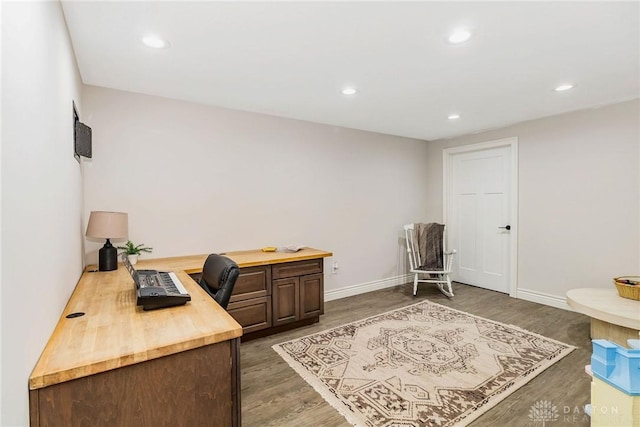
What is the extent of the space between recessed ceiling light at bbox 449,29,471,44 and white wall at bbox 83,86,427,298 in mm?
2242

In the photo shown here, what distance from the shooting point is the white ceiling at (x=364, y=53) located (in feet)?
5.72

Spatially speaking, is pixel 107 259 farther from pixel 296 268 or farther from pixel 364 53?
pixel 364 53

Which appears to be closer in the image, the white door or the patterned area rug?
the patterned area rug

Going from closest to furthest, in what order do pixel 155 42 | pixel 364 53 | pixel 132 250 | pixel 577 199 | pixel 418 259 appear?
1. pixel 155 42
2. pixel 364 53
3. pixel 132 250
4. pixel 577 199
5. pixel 418 259

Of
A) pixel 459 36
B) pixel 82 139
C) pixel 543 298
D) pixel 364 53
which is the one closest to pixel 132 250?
pixel 82 139

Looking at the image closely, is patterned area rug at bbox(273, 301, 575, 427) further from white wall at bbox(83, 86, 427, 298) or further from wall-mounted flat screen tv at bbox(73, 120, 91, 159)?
wall-mounted flat screen tv at bbox(73, 120, 91, 159)

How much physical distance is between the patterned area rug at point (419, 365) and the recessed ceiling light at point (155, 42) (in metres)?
2.49

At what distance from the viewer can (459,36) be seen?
1.98m

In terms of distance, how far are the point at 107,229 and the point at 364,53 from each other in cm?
229

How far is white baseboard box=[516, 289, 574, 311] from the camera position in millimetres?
3863

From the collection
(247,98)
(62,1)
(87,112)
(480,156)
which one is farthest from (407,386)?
(480,156)

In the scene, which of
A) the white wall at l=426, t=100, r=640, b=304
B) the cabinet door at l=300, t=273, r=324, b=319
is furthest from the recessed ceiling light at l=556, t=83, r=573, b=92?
the cabinet door at l=300, t=273, r=324, b=319

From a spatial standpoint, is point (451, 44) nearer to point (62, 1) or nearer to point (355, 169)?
point (62, 1)

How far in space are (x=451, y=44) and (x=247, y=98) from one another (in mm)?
1887
